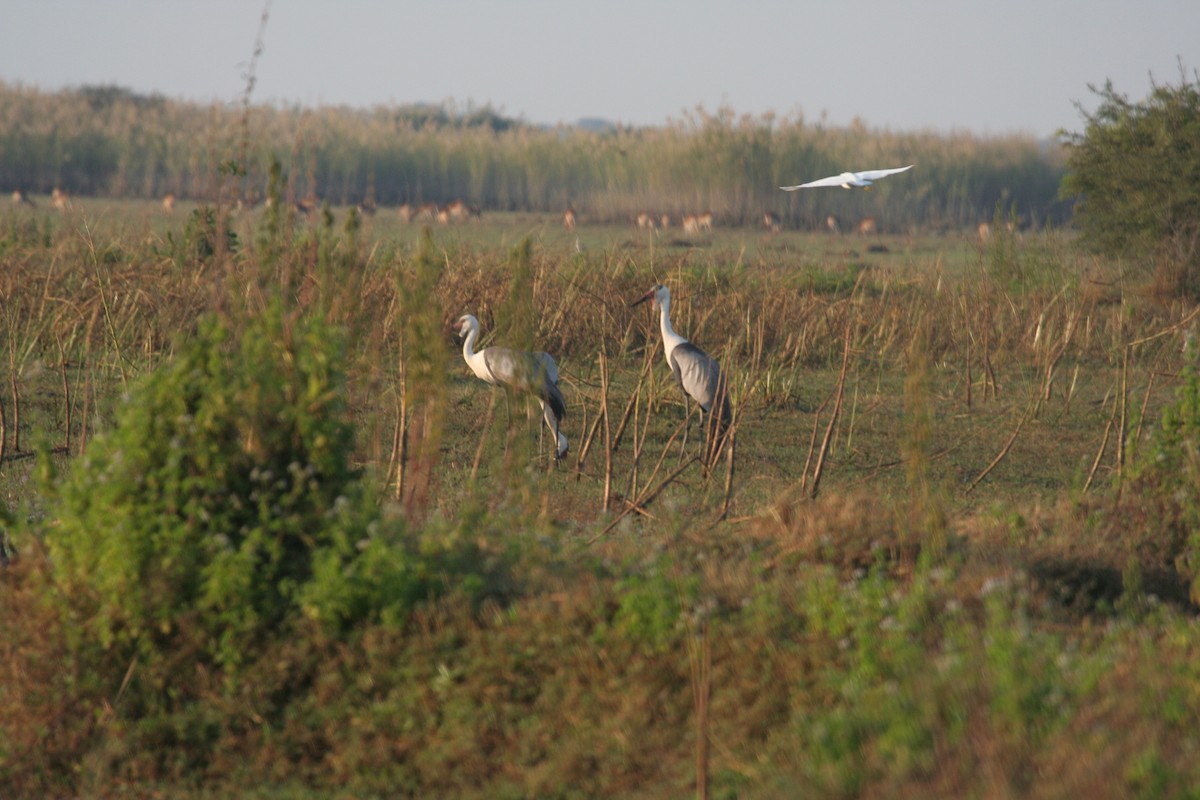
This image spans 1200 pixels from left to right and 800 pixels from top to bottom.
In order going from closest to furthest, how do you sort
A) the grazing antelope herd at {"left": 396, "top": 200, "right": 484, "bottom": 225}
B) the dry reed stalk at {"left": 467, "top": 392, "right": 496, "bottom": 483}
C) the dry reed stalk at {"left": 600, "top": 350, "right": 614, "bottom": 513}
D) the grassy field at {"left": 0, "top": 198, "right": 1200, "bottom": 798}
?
the grassy field at {"left": 0, "top": 198, "right": 1200, "bottom": 798}, the dry reed stalk at {"left": 467, "top": 392, "right": 496, "bottom": 483}, the dry reed stalk at {"left": 600, "top": 350, "right": 614, "bottom": 513}, the grazing antelope herd at {"left": 396, "top": 200, "right": 484, "bottom": 225}

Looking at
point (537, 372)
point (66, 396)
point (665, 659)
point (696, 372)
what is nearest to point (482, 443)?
point (665, 659)

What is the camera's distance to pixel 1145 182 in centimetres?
1655

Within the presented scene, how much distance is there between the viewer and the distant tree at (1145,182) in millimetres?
15898

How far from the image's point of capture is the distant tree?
15.9m

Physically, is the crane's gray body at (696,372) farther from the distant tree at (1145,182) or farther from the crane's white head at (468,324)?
the distant tree at (1145,182)

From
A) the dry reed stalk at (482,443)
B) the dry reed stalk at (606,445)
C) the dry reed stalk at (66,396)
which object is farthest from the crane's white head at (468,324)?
the dry reed stalk at (606,445)

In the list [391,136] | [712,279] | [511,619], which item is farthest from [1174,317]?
[391,136]

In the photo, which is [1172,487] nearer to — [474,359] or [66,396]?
[474,359]

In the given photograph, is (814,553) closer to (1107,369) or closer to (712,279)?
(712,279)

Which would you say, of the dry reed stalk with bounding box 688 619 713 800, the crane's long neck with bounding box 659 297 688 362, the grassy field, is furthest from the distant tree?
the dry reed stalk with bounding box 688 619 713 800

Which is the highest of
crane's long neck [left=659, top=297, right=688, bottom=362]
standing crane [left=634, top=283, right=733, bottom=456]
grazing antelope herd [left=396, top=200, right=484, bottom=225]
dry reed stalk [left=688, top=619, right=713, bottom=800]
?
grazing antelope herd [left=396, top=200, right=484, bottom=225]

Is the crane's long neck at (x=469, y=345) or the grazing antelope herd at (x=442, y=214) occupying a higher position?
the grazing antelope herd at (x=442, y=214)

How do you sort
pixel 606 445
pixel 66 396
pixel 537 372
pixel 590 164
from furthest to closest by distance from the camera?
1. pixel 590 164
2. pixel 537 372
3. pixel 66 396
4. pixel 606 445

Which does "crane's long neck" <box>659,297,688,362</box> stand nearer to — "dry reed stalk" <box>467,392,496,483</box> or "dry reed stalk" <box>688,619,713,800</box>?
"dry reed stalk" <box>467,392,496,483</box>
